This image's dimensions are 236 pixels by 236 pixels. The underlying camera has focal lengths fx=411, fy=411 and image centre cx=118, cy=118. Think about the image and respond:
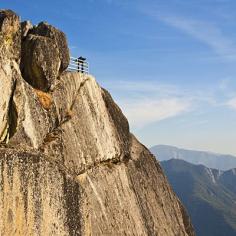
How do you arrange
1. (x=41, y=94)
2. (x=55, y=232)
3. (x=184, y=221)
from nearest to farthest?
(x=55, y=232)
(x=41, y=94)
(x=184, y=221)

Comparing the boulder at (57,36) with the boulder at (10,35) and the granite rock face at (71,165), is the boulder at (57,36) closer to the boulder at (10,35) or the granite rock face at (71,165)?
the granite rock face at (71,165)

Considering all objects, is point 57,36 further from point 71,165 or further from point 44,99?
point 71,165

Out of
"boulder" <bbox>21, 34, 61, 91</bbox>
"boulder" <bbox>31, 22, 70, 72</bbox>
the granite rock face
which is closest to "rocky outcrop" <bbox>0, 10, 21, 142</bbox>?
the granite rock face

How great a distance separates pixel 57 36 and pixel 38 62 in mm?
5494

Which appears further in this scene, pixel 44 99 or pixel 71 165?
pixel 44 99

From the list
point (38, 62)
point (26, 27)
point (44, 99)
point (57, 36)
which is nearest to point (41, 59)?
point (38, 62)

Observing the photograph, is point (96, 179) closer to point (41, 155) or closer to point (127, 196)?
point (127, 196)

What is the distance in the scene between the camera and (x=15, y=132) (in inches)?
1332

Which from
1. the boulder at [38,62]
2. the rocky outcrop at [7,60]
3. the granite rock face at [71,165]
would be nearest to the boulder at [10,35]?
the rocky outcrop at [7,60]

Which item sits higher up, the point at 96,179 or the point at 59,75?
the point at 59,75

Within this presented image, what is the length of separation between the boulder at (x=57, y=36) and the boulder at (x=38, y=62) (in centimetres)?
226

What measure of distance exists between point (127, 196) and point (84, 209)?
16271mm

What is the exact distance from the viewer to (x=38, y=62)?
39188mm

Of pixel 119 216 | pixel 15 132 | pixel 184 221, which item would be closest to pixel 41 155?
pixel 15 132
